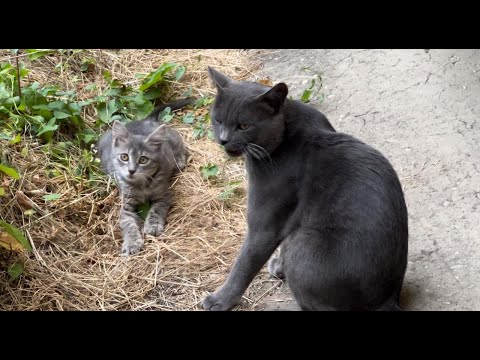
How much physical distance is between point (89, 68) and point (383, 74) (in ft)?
7.06

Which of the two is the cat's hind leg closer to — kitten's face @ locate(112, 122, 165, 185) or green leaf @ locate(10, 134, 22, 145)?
kitten's face @ locate(112, 122, 165, 185)

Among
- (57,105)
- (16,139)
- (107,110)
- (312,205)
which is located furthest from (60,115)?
(312,205)

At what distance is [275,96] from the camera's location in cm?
288

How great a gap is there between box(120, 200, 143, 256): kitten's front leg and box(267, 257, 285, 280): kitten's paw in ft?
2.52

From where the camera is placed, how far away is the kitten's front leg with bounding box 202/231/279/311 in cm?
301

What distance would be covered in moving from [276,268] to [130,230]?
92 centimetres

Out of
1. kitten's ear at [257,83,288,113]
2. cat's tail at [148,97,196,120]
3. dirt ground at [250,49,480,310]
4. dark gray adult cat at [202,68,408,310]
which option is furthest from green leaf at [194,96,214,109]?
kitten's ear at [257,83,288,113]

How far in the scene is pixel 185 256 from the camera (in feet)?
11.6

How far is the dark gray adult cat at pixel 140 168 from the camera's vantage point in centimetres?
388

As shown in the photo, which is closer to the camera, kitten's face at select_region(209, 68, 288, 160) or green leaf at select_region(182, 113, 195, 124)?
kitten's face at select_region(209, 68, 288, 160)

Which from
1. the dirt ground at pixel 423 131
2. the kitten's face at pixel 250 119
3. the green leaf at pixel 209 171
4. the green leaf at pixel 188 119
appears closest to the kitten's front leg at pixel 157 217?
the green leaf at pixel 209 171

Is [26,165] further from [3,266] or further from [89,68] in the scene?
[89,68]

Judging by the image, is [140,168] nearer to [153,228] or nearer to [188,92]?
[153,228]
